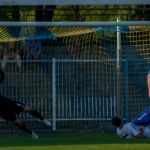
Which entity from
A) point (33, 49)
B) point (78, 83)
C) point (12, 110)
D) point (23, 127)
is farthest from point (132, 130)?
point (33, 49)

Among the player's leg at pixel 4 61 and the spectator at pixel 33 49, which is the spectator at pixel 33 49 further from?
the player's leg at pixel 4 61

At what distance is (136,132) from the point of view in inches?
690

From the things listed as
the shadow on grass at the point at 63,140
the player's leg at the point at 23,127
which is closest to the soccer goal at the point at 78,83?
the shadow on grass at the point at 63,140

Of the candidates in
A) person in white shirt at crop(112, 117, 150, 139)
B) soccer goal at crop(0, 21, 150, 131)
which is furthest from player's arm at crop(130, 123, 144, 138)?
soccer goal at crop(0, 21, 150, 131)

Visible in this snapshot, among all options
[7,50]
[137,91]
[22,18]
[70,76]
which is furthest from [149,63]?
[22,18]

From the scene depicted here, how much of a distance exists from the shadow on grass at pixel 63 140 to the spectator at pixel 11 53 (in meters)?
2.02

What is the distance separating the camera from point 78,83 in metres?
20.6

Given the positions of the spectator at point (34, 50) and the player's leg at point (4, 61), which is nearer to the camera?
the player's leg at point (4, 61)

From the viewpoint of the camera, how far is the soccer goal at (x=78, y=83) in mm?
20219

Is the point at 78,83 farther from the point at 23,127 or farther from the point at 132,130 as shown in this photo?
the point at 23,127

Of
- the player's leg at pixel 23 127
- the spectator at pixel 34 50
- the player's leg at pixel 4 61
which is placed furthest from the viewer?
the spectator at pixel 34 50

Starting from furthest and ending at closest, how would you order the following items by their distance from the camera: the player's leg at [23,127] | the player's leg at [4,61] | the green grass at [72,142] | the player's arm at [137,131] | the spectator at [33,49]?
1. the spectator at [33,49]
2. the player's leg at [4,61]
3. the player's arm at [137,131]
4. the player's leg at [23,127]
5. the green grass at [72,142]

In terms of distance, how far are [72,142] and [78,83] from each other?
170 inches

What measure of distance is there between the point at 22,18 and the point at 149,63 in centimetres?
1077
